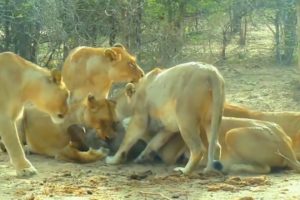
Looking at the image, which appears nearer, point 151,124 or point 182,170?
point 182,170

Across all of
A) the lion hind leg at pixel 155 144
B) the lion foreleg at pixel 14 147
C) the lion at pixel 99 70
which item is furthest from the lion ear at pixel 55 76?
the lion at pixel 99 70

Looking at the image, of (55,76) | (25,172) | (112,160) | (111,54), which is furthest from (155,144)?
(111,54)

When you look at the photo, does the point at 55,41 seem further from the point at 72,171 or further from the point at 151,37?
the point at 72,171

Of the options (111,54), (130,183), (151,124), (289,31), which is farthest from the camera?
(289,31)

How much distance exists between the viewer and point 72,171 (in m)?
7.62

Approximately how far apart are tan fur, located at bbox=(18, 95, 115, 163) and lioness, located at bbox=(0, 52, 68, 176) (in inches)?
26.1

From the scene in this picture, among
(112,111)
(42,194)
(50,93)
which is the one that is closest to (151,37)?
(112,111)

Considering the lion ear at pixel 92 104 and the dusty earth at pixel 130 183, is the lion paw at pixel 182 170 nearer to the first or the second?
the dusty earth at pixel 130 183

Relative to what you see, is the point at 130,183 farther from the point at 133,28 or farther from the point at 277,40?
the point at 277,40

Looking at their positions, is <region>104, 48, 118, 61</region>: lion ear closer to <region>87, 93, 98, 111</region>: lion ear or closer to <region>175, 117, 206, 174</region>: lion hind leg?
<region>87, 93, 98, 111</region>: lion ear

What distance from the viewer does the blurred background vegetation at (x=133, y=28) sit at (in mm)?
13109

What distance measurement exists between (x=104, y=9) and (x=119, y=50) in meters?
3.66

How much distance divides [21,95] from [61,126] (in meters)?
1.13

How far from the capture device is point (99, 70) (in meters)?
9.88
